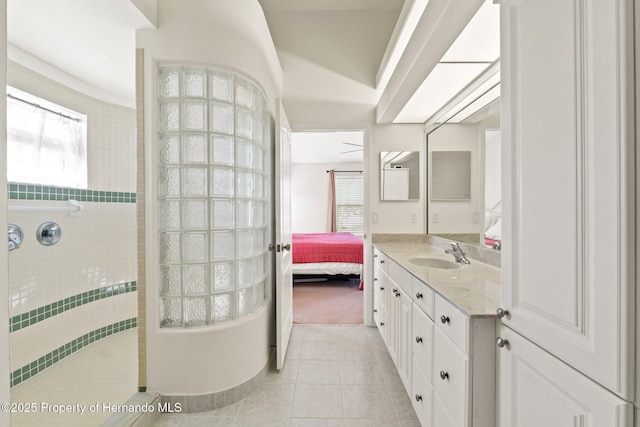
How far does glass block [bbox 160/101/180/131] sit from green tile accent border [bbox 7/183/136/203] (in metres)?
1.08

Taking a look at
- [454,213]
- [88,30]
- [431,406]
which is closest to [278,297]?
[431,406]

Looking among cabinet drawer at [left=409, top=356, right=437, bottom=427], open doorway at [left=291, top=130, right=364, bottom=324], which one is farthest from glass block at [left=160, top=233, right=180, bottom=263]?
open doorway at [left=291, top=130, right=364, bottom=324]

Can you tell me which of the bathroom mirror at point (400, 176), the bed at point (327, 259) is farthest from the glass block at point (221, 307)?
the bed at point (327, 259)

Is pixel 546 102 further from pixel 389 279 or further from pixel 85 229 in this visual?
pixel 85 229

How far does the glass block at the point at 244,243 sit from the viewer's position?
1.70 m

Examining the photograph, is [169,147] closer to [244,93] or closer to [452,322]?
[244,93]

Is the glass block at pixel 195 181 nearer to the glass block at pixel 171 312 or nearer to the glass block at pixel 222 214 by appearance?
A: the glass block at pixel 222 214

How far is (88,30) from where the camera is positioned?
1478 mm

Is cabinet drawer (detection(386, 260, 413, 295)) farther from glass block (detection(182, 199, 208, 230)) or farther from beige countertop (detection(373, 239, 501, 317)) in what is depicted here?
glass block (detection(182, 199, 208, 230))

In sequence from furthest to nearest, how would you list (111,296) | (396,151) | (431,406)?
(396,151) → (111,296) → (431,406)

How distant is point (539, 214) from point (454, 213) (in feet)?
5.20

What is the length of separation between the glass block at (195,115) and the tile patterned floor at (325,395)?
168cm

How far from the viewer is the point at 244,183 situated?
68.6 inches

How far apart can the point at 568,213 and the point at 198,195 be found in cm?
161
